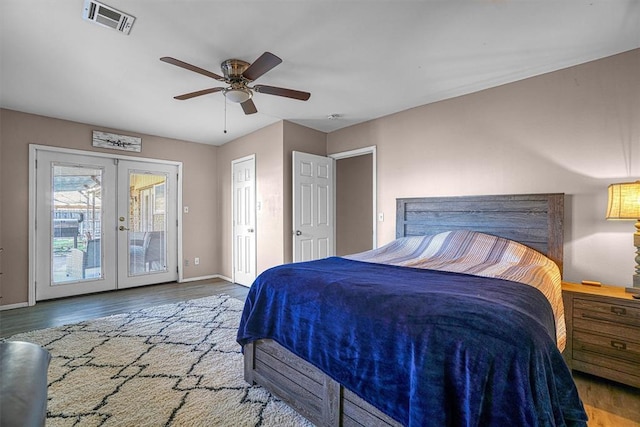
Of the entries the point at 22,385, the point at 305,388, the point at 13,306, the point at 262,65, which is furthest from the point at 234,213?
the point at 22,385

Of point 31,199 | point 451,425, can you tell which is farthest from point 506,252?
point 31,199

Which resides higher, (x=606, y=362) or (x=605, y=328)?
(x=605, y=328)

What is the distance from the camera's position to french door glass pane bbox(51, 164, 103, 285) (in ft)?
13.4

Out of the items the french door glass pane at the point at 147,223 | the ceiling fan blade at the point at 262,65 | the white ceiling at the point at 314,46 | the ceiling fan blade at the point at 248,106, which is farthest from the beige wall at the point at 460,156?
the ceiling fan blade at the point at 262,65

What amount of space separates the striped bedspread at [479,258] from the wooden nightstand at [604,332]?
6.9 inches

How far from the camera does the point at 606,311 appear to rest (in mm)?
2100

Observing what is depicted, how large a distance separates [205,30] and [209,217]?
155 inches

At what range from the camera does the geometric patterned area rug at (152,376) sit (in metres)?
1.73

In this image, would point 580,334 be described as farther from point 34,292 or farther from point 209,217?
point 34,292

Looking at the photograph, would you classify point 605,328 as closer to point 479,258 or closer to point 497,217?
point 479,258

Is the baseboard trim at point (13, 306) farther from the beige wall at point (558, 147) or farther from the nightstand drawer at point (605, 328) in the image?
the nightstand drawer at point (605, 328)

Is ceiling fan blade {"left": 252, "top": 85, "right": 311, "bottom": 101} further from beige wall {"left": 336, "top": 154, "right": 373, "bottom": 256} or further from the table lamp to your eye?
beige wall {"left": 336, "top": 154, "right": 373, "bottom": 256}

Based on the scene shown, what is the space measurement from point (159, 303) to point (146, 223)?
1615mm

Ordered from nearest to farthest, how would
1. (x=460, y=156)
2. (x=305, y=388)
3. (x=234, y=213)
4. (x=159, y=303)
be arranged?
(x=305, y=388) → (x=460, y=156) → (x=159, y=303) → (x=234, y=213)
